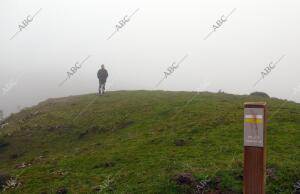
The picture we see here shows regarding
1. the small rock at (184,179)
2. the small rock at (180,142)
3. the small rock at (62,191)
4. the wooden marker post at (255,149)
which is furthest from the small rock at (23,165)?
the wooden marker post at (255,149)

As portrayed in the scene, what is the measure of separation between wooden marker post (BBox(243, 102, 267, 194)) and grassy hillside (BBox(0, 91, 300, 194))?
535cm

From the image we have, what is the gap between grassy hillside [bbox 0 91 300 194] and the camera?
18500 millimetres

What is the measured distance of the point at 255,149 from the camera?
38.5 feet

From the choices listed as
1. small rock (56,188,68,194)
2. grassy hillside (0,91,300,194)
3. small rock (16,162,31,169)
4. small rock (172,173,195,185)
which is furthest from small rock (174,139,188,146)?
small rock (16,162,31,169)

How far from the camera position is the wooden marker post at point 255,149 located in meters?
11.7

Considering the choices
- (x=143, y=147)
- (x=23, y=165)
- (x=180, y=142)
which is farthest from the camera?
(x=23, y=165)

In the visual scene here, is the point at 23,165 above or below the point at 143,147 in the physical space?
below

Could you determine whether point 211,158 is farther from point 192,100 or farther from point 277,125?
point 192,100

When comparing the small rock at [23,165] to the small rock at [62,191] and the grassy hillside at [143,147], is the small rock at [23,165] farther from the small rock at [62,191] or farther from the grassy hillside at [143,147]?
the small rock at [62,191]

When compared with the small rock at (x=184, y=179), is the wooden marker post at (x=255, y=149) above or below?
above

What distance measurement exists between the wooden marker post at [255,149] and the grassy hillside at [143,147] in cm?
535

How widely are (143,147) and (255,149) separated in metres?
14.6

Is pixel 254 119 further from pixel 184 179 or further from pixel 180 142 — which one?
pixel 180 142

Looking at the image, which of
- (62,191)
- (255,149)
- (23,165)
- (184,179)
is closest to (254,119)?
(255,149)
